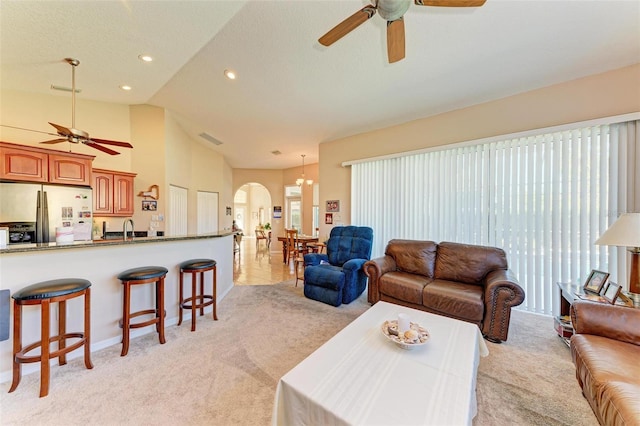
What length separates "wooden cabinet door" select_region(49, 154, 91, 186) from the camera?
11.2 feet

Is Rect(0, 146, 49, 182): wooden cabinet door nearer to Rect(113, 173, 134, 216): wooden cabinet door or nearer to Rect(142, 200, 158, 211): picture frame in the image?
Rect(113, 173, 134, 216): wooden cabinet door

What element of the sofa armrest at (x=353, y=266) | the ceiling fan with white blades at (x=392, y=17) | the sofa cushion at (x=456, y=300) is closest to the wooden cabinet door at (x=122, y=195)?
the sofa armrest at (x=353, y=266)

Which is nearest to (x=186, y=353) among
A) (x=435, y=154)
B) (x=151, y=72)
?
(x=151, y=72)

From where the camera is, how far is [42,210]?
3314 mm

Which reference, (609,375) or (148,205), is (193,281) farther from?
(609,375)

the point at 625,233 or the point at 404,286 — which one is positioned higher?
the point at 625,233

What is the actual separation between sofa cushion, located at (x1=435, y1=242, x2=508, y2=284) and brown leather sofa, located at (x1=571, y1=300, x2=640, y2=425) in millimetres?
1103

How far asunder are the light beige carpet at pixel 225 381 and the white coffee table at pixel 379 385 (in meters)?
0.54

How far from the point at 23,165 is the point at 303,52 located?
4072mm

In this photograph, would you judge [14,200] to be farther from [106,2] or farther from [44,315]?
[106,2]

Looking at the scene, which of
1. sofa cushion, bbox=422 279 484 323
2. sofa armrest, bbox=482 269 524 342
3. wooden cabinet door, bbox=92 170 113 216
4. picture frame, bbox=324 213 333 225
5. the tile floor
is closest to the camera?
sofa armrest, bbox=482 269 524 342

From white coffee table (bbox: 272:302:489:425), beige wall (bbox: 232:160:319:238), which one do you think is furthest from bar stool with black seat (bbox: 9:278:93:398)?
beige wall (bbox: 232:160:319:238)

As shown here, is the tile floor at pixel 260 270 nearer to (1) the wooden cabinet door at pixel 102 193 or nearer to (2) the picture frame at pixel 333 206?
(2) the picture frame at pixel 333 206

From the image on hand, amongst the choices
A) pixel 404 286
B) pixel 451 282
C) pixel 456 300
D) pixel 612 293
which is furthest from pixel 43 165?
pixel 612 293
